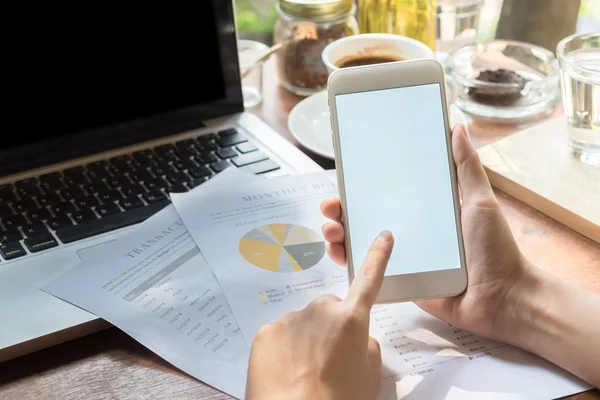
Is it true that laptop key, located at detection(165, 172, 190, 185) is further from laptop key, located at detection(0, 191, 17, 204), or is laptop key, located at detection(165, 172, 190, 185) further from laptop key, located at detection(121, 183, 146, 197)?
laptop key, located at detection(0, 191, 17, 204)

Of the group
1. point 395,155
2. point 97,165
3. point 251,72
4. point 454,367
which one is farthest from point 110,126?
point 454,367

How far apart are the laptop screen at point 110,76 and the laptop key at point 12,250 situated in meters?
0.13

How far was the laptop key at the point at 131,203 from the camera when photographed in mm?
710

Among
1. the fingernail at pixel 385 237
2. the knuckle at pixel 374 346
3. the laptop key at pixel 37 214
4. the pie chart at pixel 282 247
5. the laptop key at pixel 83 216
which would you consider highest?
the fingernail at pixel 385 237

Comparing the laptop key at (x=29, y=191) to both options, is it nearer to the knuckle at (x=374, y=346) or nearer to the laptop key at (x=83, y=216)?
the laptop key at (x=83, y=216)

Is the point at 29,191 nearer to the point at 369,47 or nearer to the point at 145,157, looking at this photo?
the point at 145,157

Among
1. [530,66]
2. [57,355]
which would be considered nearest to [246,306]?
[57,355]

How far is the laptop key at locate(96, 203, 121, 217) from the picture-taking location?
0.70m

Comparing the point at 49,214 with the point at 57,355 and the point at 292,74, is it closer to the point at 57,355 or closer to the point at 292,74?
the point at 57,355

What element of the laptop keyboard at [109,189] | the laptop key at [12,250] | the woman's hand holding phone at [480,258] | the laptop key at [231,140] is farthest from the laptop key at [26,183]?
the woman's hand holding phone at [480,258]

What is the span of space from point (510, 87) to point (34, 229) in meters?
0.57

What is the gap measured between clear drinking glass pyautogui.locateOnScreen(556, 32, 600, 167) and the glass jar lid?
286 millimetres

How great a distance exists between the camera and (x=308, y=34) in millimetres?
919

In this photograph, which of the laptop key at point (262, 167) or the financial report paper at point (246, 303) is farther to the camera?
the laptop key at point (262, 167)
